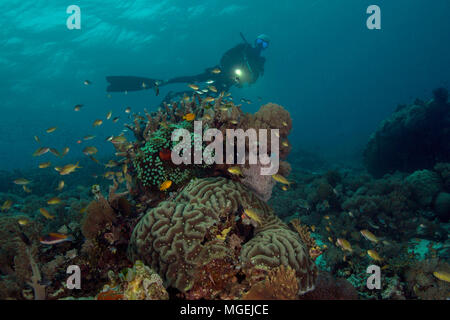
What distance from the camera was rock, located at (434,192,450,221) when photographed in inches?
301

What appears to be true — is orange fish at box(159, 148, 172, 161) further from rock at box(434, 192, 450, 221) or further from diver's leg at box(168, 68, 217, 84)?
diver's leg at box(168, 68, 217, 84)

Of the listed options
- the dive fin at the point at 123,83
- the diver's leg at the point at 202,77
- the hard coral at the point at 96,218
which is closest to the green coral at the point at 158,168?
the hard coral at the point at 96,218

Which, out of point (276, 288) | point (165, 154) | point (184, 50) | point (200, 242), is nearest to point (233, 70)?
point (165, 154)

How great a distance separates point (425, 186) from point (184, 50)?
52.2 meters

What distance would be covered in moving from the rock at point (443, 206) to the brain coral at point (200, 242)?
706cm

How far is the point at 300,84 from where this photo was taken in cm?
12106

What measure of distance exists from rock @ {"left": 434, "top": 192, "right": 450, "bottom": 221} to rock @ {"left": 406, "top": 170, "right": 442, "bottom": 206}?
0.29 meters

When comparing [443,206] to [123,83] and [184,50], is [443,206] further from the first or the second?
[184,50]

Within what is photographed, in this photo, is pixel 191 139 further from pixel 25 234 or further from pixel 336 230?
pixel 336 230

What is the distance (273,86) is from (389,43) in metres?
52.0

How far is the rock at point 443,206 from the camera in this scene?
25.1 ft

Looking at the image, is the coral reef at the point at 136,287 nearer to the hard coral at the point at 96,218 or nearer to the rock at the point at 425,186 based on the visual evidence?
the hard coral at the point at 96,218

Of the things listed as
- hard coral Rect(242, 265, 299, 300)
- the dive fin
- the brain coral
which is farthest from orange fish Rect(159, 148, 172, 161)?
the dive fin
